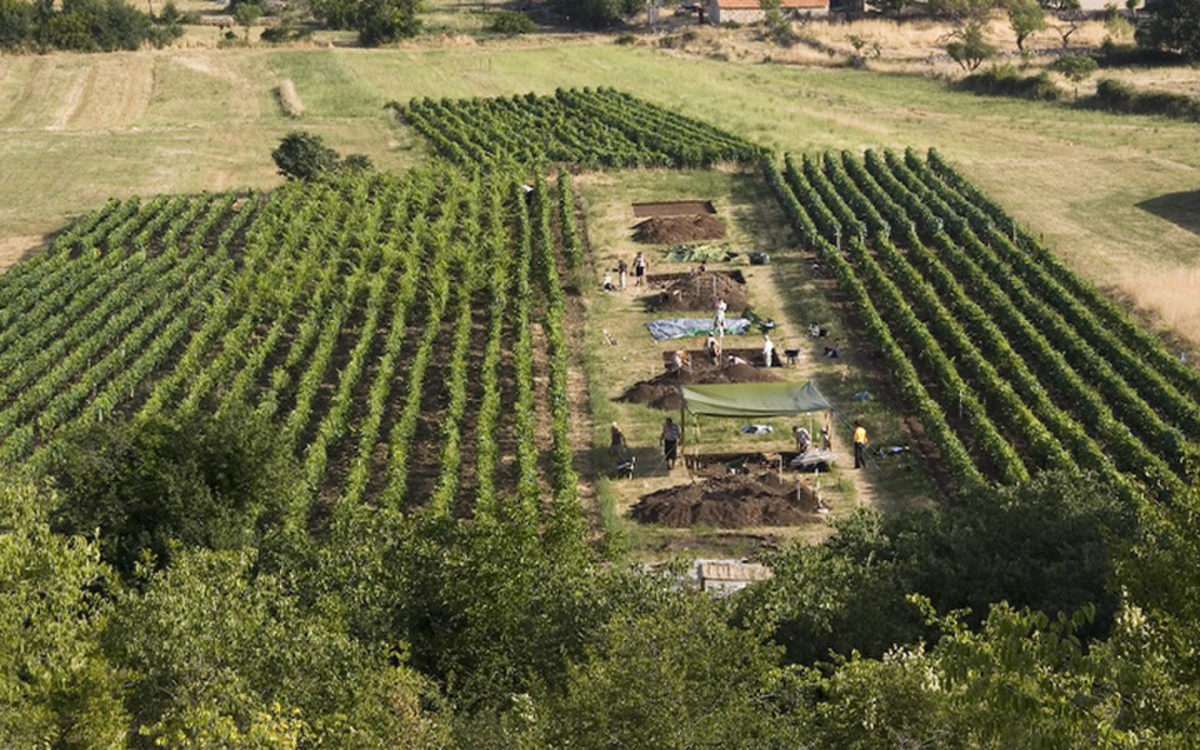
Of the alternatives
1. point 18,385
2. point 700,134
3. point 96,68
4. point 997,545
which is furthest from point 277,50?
point 997,545

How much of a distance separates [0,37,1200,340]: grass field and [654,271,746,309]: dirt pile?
32.7 ft

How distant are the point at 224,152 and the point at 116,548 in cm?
3961

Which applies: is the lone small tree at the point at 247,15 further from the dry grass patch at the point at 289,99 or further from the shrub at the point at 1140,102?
the shrub at the point at 1140,102

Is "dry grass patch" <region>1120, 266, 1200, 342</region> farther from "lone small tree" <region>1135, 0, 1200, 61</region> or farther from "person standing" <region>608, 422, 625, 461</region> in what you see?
"lone small tree" <region>1135, 0, 1200, 61</region>

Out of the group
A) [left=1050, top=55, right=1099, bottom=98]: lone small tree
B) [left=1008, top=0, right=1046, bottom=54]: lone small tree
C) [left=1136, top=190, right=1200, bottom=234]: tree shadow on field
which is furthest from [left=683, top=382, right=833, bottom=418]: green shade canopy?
[left=1008, top=0, right=1046, bottom=54]: lone small tree

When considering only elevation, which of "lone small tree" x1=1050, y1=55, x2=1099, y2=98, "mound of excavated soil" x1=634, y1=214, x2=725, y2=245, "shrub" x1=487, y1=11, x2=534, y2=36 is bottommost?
"mound of excavated soil" x1=634, y1=214, x2=725, y2=245

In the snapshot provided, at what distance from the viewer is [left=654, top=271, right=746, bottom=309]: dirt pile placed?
43250mm

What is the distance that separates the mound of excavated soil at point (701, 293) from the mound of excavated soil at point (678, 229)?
17.4 ft

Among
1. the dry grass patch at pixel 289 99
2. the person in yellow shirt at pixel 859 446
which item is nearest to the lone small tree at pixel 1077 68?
the dry grass patch at pixel 289 99

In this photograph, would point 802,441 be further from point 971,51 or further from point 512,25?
point 512,25

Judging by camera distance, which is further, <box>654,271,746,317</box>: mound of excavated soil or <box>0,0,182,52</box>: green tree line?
<box>0,0,182,52</box>: green tree line

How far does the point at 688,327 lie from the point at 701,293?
7.81 ft

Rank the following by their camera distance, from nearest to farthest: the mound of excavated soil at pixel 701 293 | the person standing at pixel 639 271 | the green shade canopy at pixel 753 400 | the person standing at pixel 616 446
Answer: the green shade canopy at pixel 753 400 → the person standing at pixel 616 446 → the mound of excavated soil at pixel 701 293 → the person standing at pixel 639 271

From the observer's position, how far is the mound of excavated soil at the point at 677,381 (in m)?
36.5
